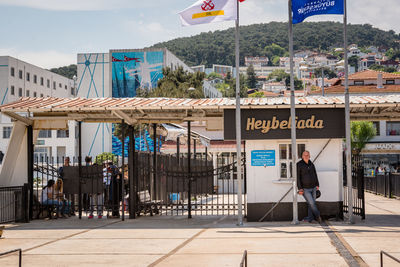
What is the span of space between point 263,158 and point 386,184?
45.0ft

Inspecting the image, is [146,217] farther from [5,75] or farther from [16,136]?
[5,75]

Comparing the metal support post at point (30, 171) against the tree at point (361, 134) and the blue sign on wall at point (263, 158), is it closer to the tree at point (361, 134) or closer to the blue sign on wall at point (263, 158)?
the blue sign on wall at point (263, 158)

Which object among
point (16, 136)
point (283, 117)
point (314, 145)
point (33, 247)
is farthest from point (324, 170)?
point (16, 136)

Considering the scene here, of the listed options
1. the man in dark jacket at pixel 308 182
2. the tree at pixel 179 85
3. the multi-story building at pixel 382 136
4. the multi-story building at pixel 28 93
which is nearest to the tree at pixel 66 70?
the multi-story building at pixel 28 93

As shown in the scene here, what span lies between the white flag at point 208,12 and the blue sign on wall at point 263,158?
12.5 feet

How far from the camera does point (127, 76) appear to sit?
87.1m

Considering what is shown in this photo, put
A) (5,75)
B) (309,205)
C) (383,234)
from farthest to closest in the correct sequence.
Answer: (5,75), (309,205), (383,234)

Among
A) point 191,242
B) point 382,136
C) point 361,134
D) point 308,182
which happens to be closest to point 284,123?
point 308,182

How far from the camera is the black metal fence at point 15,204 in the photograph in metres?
15.4

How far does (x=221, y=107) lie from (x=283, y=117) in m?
1.76

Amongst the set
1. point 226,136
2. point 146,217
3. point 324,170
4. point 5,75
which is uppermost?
point 5,75

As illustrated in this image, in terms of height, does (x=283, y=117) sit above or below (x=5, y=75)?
below

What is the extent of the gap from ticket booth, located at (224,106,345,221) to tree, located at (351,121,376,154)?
4888cm

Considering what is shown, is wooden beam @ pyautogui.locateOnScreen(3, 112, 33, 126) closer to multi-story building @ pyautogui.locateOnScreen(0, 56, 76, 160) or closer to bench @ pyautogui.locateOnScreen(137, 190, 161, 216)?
bench @ pyautogui.locateOnScreen(137, 190, 161, 216)
